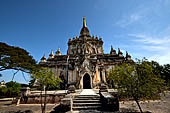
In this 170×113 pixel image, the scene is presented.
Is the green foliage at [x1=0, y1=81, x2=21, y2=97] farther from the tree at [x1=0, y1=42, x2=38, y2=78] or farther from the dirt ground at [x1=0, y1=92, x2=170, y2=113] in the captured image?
the dirt ground at [x1=0, y1=92, x2=170, y2=113]

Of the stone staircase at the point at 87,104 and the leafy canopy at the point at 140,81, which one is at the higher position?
the leafy canopy at the point at 140,81

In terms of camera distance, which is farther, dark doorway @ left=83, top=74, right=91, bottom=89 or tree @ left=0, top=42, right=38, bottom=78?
dark doorway @ left=83, top=74, right=91, bottom=89

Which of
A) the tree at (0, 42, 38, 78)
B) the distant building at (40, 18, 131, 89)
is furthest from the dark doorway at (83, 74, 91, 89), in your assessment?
the tree at (0, 42, 38, 78)

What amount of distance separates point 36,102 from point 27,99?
4.09 feet

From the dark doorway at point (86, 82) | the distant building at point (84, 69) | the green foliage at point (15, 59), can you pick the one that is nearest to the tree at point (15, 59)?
the green foliage at point (15, 59)

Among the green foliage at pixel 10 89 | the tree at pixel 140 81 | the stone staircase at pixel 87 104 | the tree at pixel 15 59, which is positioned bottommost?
the green foliage at pixel 10 89

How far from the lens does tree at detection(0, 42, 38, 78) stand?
10.6m

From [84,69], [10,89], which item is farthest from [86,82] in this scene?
[10,89]

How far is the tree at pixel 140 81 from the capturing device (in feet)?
16.6

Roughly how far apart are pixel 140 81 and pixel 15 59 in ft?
46.5

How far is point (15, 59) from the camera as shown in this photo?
11.0 metres

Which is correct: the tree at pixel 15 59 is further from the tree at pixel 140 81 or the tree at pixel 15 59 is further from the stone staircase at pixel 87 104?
the tree at pixel 140 81

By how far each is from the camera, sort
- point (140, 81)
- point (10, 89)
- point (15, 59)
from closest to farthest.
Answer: point (140, 81) < point (15, 59) < point (10, 89)

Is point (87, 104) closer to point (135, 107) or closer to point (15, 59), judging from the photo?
point (135, 107)
